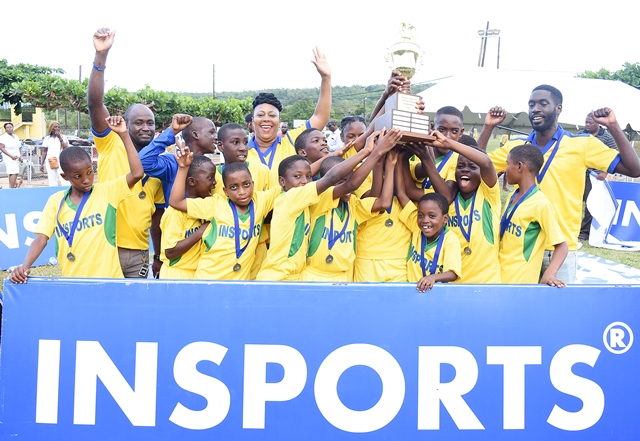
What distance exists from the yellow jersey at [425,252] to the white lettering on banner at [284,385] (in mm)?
664

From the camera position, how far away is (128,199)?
4.23 m

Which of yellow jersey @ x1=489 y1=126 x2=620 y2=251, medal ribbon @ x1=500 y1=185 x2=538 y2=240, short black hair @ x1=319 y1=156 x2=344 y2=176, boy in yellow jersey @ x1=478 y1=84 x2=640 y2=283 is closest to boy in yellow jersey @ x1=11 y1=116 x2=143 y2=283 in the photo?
short black hair @ x1=319 y1=156 x2=344 y2=176

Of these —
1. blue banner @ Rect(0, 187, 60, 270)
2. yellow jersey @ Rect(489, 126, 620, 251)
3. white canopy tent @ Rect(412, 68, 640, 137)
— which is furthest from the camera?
white canopy tent @ Rect(412, 68, 640, 137)

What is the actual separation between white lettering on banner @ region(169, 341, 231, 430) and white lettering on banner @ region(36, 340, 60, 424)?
0.64 m

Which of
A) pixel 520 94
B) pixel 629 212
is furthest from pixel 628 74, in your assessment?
pixel 629 212

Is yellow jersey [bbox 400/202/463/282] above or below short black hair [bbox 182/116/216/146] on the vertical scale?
below

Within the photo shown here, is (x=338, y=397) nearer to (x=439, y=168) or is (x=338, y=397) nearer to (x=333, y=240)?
(x=333, y=240)

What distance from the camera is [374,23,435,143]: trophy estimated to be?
3.46 meters

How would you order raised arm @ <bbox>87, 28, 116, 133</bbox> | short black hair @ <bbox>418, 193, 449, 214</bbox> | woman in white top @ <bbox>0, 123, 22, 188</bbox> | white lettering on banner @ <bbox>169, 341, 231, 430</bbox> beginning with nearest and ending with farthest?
1. white lettering on banner @ <bbox>169, 341, 231, 430</bbox>
2. short black hair @ <bbox>418, 193, 449, 214</bbox>
3. raised arm @ <bbox>87, 28, 116, 133</bbox>
4. woman in white top @ <bbox>0, 123, 22, 188</bbox>

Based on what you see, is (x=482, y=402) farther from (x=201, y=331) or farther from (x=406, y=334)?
(x=201, y=331)

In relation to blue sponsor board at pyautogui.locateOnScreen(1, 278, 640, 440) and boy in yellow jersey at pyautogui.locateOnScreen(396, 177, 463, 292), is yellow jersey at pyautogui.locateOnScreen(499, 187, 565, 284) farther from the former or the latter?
blue sponsor board at pyautogui.locateOnScreen(1, 278, 640, 440)

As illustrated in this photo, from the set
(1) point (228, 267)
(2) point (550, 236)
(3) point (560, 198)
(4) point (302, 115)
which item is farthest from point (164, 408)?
(4) point (302, 115)

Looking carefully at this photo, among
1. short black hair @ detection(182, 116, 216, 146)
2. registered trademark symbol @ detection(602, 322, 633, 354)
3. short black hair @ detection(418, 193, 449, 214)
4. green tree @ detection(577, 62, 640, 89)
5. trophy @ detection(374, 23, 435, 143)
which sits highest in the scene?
green tree @ detection(577, 62, 640, 89)

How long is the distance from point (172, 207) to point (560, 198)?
2881mm
